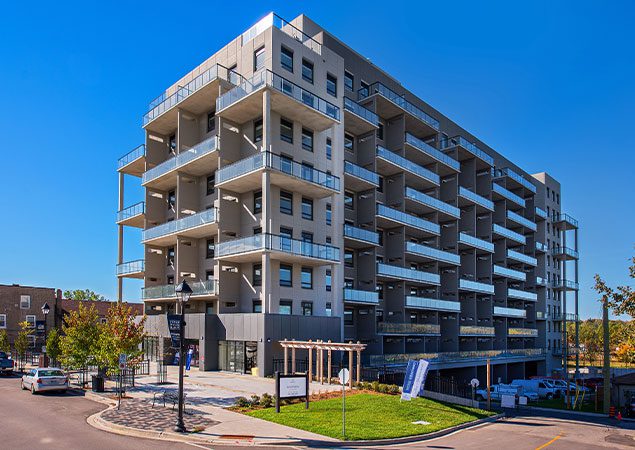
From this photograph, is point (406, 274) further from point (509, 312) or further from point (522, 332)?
point (522, 332)

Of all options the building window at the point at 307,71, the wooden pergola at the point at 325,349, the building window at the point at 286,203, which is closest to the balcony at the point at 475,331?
the building window at the point at 286,203

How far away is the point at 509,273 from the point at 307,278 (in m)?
Result: 39.3

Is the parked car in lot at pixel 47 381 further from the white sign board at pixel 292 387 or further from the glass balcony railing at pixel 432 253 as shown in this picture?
the glass balcony railing at pixel 432 253

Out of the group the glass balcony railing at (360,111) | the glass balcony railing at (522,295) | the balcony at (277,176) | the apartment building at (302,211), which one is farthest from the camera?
the glass balcony railing at (522,295)

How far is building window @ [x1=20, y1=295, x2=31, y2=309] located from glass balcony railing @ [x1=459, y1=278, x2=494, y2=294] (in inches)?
2034

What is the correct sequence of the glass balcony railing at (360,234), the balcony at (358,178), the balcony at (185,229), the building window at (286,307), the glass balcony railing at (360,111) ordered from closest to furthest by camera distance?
the building window at (286,307) → the balcony at (185,229) → the glass balcony railing at (360,234) → the balcony at (358,178) → the glass balcony railing at (360,111)

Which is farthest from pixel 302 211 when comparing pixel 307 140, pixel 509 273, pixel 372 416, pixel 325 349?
pixel 509 273

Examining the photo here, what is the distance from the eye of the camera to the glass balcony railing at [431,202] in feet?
171

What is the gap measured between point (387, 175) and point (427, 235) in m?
8.58

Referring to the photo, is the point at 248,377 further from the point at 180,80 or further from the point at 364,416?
the point at 180,80

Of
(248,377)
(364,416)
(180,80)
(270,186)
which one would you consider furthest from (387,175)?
(364,416)

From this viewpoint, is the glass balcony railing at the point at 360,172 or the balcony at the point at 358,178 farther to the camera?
the balcony at the point at 358,178

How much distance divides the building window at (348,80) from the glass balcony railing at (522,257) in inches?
1426

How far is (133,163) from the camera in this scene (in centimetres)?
5250
